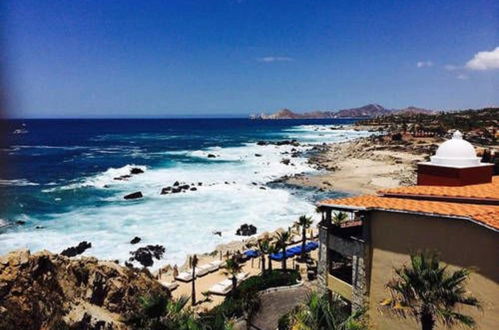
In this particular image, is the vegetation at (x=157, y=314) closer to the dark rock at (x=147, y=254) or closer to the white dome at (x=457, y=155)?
the white dome at (x=457, y=155)

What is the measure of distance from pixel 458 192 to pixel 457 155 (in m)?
3.29

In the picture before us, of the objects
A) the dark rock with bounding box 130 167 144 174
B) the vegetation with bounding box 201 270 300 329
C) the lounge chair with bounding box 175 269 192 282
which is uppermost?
the vegetation with bounding box 201 270 300 329

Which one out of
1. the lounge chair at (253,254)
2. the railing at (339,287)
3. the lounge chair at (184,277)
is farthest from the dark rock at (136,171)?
the railing at (339,287)

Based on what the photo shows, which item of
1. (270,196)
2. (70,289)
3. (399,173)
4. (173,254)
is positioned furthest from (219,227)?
(399,173)

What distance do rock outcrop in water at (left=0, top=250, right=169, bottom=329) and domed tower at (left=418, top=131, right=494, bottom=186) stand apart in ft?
47.3

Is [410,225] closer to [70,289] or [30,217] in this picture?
[70,289]

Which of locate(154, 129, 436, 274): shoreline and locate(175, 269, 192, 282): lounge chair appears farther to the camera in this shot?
locate(154, 129, 436, 274): shoreline

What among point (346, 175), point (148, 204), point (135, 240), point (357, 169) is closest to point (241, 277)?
point (135, 240)

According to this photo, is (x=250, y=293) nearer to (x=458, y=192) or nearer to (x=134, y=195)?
(x=458, y=192)

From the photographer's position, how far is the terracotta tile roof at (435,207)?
12832mm

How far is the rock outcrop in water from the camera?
51.6ft

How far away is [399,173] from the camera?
6562 centimetres

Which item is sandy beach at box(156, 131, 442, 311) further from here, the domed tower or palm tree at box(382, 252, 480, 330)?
palm tree at box(382, 252, 480, 330)

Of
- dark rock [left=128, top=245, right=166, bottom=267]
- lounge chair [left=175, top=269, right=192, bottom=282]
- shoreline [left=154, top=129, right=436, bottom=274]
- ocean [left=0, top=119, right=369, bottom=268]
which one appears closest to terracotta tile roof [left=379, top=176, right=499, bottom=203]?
ocean [left=0, top=119, right=369, bottom=268]
